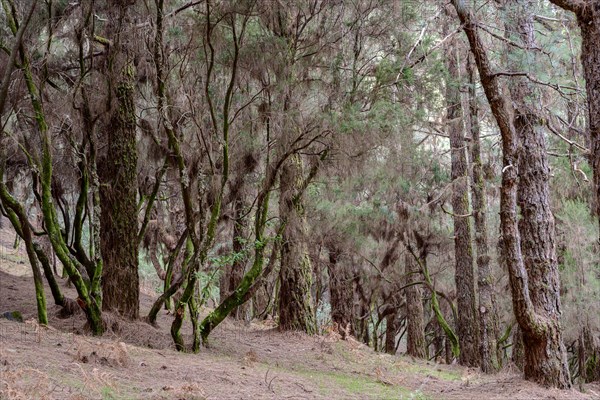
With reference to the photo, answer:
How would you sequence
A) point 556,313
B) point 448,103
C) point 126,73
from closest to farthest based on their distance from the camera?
point 556,313
point 126,73
point 448,103

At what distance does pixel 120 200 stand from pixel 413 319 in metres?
10.3

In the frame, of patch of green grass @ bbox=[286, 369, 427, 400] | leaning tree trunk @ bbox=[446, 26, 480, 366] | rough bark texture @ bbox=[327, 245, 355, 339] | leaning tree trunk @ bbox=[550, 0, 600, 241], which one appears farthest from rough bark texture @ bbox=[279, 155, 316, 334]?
leaning tree trunk @ bbox=[550, 0, 600, 241]

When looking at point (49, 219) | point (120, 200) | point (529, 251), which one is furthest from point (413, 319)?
point (49, 219)

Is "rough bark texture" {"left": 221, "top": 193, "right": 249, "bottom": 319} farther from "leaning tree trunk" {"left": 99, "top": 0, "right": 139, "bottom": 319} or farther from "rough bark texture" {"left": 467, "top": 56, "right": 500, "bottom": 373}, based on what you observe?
"rough bark texture" {"left": 467, "top": 56, "right": 500, "bottom": 373}

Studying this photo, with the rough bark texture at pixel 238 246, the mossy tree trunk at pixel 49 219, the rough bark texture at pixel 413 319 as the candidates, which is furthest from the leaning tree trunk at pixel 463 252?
the mossy tree trunk at pixel 49 219

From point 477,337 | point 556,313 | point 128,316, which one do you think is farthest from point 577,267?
point 128,316

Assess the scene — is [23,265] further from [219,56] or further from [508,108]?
[508,108]

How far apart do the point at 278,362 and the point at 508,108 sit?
14.1ft

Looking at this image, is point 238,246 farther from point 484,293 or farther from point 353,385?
point 353,385

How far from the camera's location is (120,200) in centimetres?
889

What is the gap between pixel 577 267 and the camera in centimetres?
1605

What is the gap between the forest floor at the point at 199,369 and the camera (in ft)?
16.1

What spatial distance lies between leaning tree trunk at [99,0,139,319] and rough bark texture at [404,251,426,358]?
30.6 ft

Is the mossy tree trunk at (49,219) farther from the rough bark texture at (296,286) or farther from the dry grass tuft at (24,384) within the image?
the rough bark texture at (296,286)
